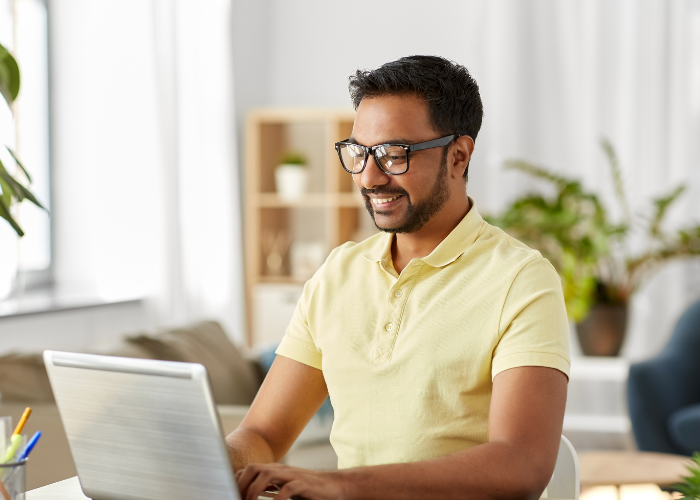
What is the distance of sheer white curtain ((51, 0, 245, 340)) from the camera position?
3.90 m

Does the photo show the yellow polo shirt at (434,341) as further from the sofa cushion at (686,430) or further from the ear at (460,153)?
the sofa cushion at (686,430)

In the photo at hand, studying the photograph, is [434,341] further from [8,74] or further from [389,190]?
[8,74]

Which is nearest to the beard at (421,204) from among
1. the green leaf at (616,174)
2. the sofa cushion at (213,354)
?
the sofa cushion at (213,354)

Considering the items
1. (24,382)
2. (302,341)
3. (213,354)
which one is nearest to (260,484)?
(302,341)

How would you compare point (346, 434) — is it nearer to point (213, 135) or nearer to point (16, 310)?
point (16, 310)

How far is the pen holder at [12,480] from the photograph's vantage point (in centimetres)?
100

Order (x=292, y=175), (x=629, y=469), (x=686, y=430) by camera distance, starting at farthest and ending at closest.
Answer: (x=292, y=175)
(x=686, y=430)
(x=629, y=469)

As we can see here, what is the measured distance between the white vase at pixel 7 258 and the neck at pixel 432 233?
2273mm

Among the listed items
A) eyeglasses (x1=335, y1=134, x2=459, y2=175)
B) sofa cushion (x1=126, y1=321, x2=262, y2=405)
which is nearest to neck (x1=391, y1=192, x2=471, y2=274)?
eyeglasses (x1=335, y1=134, x2=459, y2=175)

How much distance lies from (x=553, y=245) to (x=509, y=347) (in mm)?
3219

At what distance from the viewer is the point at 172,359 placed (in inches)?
104

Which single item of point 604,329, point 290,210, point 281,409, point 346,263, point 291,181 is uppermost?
point 291,181

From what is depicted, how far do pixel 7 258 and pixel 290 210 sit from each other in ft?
6.82

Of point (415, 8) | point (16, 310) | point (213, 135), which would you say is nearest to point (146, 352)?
point (16, 310)
